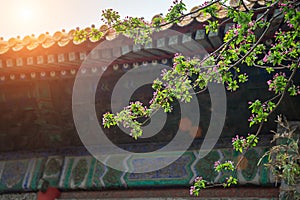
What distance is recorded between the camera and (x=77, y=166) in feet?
15.8

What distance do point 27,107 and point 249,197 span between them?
2291mm

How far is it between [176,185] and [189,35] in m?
1.54

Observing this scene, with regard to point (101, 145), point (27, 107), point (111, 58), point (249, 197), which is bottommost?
point (249, 197)

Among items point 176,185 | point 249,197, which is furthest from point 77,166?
point 249,197

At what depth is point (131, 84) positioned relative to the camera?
4242 mm

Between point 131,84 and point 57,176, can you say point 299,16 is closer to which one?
point 131,84

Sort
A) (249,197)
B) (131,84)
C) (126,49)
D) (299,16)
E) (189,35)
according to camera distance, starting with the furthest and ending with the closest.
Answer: (131,84) → (249,197) → (126,49) → (189,35) → (299,16)

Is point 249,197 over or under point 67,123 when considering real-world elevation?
under

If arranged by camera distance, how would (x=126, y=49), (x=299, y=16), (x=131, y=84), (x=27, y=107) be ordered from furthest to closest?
(x=27, y=107) → (x=131, y=84) → (x=126, y=49) → (x=299, y=16)

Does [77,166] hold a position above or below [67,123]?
below

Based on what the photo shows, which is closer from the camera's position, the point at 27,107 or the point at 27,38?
the point at 27,38

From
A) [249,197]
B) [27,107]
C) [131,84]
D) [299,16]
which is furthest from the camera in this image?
[27,107]

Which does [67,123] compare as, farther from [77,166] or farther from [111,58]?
[111,58]

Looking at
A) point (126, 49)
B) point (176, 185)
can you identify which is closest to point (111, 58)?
point (126, 49)
